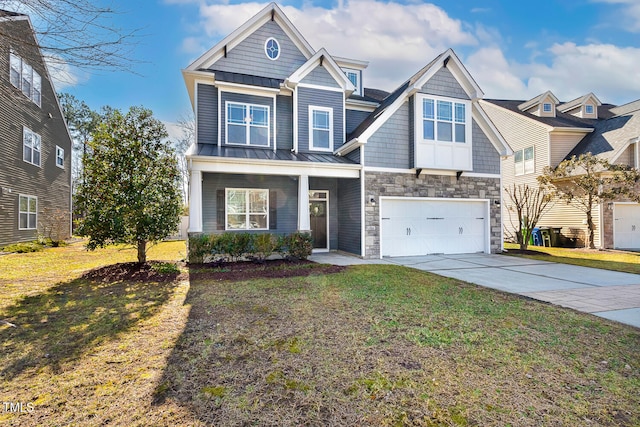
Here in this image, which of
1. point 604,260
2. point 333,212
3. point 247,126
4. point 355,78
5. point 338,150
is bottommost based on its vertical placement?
point 604,260

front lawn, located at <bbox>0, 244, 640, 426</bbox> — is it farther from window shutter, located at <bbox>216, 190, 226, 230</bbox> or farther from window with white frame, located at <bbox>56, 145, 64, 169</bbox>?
window with white frame, located at <bbox>56, 145, 64, 169</bbox>

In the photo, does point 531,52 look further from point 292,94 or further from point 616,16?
point 292,94

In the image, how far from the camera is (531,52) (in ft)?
44.0

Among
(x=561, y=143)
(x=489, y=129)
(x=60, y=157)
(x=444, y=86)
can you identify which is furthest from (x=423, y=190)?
(x=60, y=157)

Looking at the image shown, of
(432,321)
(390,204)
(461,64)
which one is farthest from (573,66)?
(432,321)

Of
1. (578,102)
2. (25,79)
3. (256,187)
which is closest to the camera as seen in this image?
(256,187)

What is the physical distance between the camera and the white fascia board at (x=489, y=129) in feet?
40.4

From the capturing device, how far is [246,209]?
11.8m

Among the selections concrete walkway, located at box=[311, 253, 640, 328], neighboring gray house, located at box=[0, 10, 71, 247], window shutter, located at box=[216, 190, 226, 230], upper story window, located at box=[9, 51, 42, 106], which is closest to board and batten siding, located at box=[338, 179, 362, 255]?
concrete walkway, located at box=[311, 253, 640, 328]

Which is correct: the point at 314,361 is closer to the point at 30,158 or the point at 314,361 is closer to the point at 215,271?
the point at 215,271

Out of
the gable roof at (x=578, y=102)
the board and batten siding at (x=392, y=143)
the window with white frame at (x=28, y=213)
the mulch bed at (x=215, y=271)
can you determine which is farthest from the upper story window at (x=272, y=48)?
the gable roof at (x=578, y=102)

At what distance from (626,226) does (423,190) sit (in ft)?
36.6

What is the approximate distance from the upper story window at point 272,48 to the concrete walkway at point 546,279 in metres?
8.24

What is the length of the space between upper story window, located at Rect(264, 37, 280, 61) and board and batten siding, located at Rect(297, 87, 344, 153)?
87.0 inches
